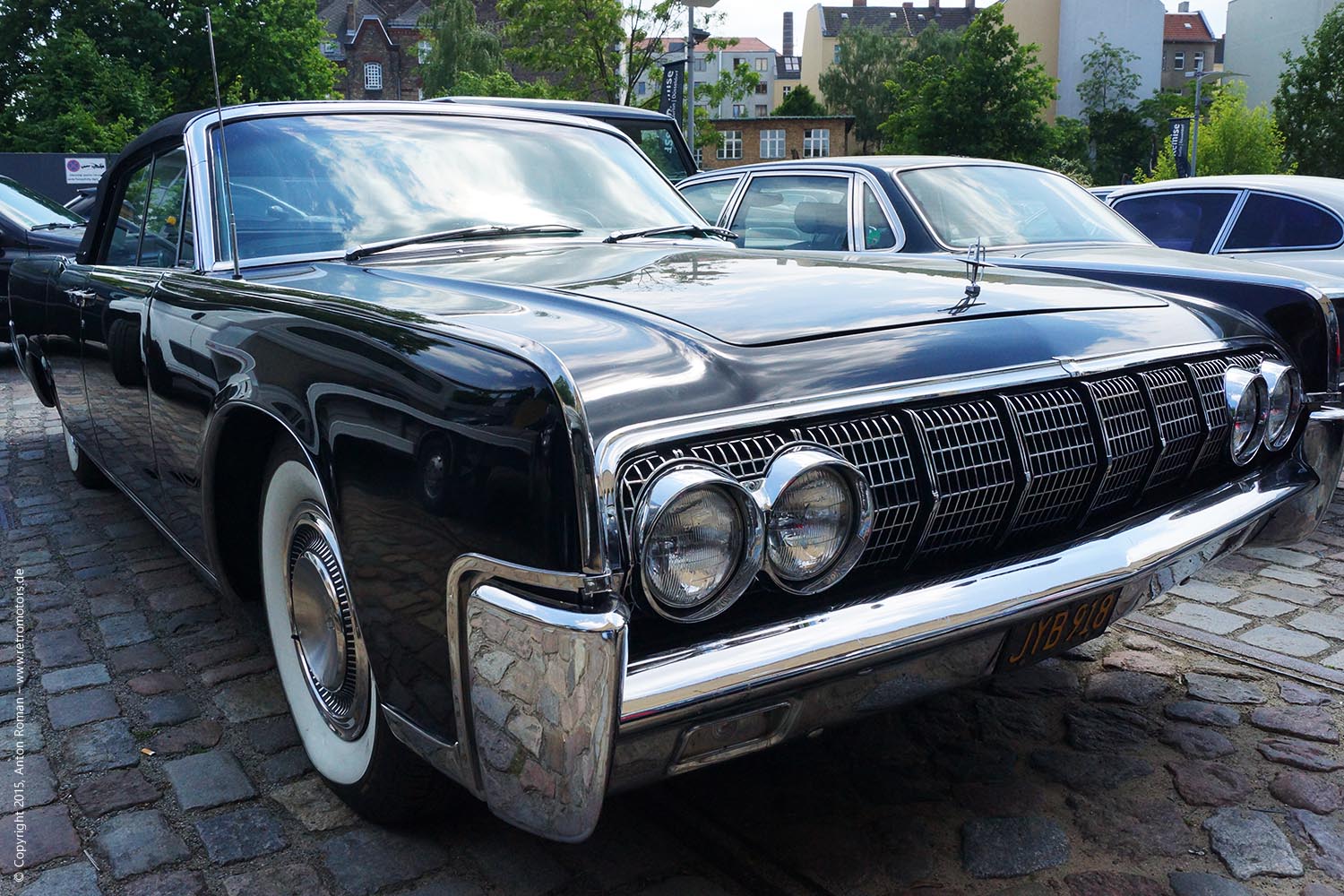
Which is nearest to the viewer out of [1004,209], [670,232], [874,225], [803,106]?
[670,232]

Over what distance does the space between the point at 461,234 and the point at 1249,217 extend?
18.8 ft

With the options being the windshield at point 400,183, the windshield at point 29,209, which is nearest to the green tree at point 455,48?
the windshield at point 29,209

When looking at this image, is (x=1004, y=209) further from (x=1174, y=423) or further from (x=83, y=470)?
(x=83, y=470)

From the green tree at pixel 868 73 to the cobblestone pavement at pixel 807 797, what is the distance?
77084mm

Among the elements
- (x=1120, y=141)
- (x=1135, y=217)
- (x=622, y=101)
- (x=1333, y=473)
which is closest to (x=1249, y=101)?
(x=1120, y=141)

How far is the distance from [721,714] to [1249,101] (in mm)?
65448

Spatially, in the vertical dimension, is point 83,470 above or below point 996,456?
below

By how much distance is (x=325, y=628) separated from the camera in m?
2.42

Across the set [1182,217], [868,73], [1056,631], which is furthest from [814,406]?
[868,73]

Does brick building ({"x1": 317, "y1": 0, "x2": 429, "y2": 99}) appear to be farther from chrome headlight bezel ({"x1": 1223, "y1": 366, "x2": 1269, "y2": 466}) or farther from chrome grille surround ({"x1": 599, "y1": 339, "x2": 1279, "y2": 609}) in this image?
chrome grille surround ({"x1": 599, "y1": 339, "x2": 1279, "y2": 609})

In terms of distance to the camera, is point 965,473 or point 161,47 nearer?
point 965,473

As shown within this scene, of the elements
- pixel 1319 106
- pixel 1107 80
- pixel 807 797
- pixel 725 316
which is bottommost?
pixel 807 797

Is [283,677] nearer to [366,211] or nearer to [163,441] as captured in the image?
[163,441]

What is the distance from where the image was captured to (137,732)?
2.92m
